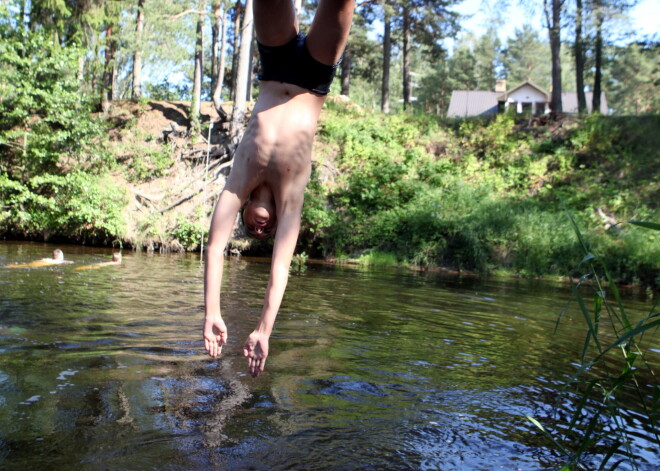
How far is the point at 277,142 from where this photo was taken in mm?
3197

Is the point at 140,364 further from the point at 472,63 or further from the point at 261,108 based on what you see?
the point at 472,63

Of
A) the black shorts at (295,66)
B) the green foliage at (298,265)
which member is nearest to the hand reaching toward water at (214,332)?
the black shorts at (295,66)

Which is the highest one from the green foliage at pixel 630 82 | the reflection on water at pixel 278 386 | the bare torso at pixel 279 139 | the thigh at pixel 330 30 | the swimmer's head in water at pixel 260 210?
the green foliage at pixel 630 82

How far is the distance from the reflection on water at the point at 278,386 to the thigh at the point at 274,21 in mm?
2326

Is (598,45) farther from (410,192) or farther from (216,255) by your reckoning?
(216,255)

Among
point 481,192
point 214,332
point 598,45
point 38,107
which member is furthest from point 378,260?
point 598,45

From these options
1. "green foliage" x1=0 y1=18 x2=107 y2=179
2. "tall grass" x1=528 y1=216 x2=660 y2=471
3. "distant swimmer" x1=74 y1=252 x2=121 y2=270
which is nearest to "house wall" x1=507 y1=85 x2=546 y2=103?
"green foliage" x1=0 y1=18 x2=107 y2=179

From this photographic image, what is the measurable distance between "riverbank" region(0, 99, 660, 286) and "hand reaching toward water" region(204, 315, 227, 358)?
13.6 m

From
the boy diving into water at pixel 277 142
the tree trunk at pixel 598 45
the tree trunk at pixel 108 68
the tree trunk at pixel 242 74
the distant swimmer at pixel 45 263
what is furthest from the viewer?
the tree trunk at pixel 108 68

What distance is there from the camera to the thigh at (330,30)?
2889 millimetres

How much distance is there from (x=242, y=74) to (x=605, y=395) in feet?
58.5

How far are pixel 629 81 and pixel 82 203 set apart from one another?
182ft

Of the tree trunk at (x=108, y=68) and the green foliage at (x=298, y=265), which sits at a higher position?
the tree trunk at (x=108, y=68)

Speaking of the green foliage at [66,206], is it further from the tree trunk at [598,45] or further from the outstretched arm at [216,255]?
the tree trunk at [598,45]
